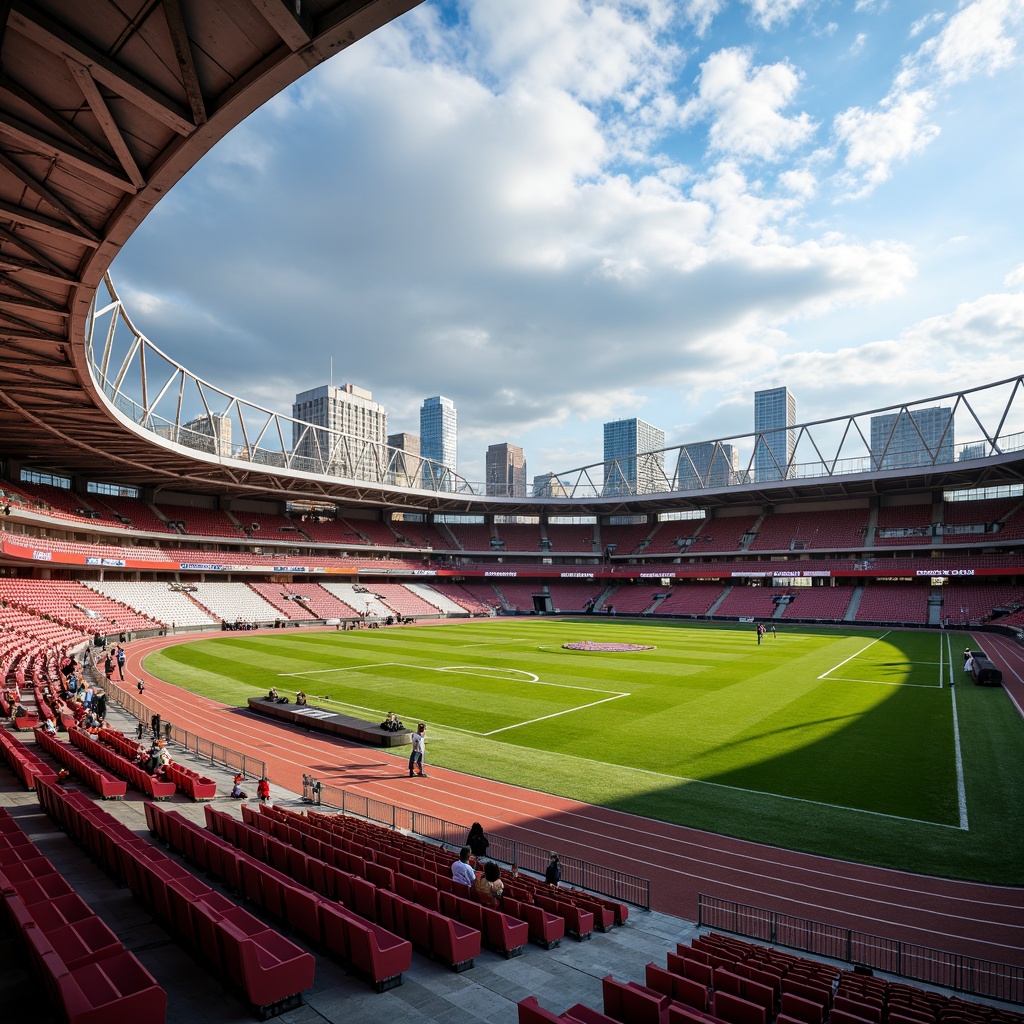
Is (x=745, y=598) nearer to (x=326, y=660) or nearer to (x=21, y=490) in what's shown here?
(x=326, y=660)

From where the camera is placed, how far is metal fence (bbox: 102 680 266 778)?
1929 centimetres

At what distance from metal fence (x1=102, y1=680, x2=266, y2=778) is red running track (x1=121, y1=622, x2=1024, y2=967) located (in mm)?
619

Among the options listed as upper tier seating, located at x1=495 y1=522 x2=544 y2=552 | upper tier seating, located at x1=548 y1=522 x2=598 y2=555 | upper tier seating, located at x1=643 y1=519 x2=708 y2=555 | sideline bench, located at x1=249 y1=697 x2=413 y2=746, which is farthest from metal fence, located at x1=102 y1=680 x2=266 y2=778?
upper tier seating, located at x1=548 y1=522 x2=598 y2=555

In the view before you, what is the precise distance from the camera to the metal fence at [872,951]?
9.28 meters

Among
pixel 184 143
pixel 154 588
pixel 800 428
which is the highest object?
pixel 800 428

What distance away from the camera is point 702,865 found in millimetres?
13406

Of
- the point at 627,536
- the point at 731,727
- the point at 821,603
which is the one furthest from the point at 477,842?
the point at 627,536

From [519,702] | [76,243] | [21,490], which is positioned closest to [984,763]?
[519,702]

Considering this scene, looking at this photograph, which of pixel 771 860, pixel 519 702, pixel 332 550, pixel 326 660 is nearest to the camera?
pixel 771 860

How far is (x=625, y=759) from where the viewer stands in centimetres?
2025

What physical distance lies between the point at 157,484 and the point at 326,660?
36033 millimetres

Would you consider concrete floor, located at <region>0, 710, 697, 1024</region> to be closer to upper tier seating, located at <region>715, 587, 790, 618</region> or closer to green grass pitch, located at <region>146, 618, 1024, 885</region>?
green grass pitch, located at <region>146, 618, 1024, 885</region>

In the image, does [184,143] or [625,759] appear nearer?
[184,143]

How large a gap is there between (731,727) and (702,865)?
11.2 meters
